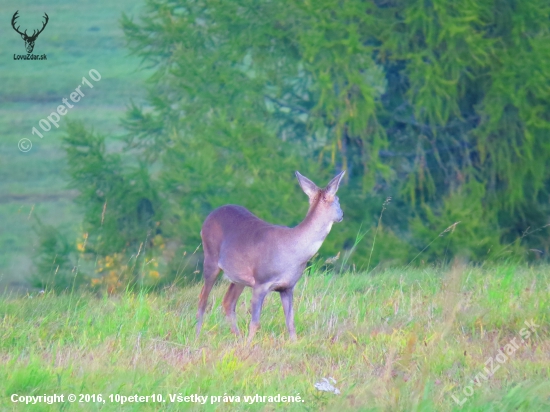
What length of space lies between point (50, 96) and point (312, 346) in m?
26.2

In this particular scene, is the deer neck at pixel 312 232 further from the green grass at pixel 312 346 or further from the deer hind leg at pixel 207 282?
the deer hind leg at pixel 207 282

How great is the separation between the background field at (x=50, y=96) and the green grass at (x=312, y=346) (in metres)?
12.5

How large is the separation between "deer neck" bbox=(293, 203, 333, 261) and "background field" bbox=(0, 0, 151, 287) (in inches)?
528

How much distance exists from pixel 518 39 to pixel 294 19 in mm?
4031

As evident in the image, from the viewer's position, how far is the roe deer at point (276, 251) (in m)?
6.00

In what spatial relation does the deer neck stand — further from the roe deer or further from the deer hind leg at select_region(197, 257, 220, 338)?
the deer hind leg at select_region(197, 257, 220, 338)

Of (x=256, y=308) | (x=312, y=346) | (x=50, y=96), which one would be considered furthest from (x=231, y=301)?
(x=50, y=96)

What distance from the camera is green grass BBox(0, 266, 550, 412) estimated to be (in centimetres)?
458

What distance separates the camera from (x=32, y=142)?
2620 cm

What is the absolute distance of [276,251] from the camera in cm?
603

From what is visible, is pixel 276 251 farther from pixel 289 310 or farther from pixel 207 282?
pixel 207 282

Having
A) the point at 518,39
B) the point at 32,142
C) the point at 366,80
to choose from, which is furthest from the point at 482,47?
the point at 32,142

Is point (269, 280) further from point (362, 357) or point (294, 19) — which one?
point (294, 19)

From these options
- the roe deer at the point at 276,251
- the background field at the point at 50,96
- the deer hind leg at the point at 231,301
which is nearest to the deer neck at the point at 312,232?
the roe deer at the point at 276,251
